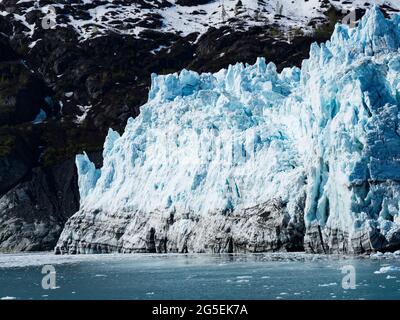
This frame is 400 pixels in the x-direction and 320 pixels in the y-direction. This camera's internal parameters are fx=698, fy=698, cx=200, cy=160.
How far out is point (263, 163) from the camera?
161ft

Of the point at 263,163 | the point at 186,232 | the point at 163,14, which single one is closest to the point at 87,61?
the point at 163,14

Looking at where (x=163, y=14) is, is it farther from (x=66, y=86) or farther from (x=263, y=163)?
(x=263, y=163)

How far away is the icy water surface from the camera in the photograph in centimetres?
2564

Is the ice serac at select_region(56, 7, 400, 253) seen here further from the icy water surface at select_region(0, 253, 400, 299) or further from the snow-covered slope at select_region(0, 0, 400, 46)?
the snow-covered slope at select_region(0, 0, 400, 46)

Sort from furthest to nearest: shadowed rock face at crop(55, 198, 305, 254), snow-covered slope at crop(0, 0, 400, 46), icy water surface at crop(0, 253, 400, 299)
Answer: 1. snow-covered slope at crop(0, 0, 400, 46)
2. shadowed rock face at crop(55, 198, 305, 254)
3. icy water surface at crop(0, 253, 400, 299)

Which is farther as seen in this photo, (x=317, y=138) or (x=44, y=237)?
(x=44, y=237)

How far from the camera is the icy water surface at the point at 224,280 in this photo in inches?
1009

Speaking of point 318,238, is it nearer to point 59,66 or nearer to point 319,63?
point 319,63

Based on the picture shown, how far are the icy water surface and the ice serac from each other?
3.35 m

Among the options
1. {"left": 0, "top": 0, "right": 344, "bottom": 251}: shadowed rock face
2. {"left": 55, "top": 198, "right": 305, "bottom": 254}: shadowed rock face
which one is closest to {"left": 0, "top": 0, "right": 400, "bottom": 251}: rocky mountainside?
{"left": 0, "top": 0, "right": 344, "bottom": 251}: shadowed rock face

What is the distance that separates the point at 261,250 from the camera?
46.2 m
